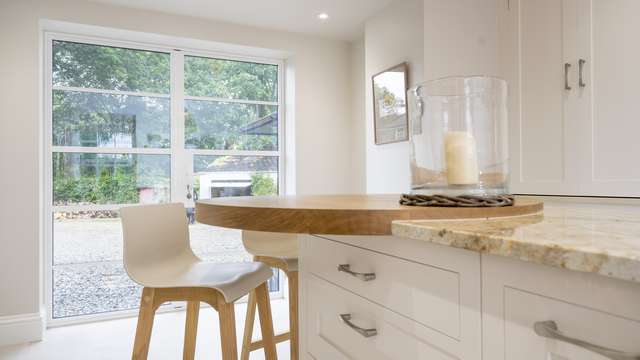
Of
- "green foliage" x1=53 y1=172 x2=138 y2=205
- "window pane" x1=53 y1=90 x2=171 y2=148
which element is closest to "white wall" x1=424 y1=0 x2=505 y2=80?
"window pane" x1=53 y1=90 x2=171 y2=148

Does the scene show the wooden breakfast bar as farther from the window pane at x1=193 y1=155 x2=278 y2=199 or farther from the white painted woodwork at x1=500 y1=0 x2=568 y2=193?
the window pane at x1=193 y1=155 x2=278 y2=199

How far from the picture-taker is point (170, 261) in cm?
176

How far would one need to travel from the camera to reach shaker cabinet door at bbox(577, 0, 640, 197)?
1.38m

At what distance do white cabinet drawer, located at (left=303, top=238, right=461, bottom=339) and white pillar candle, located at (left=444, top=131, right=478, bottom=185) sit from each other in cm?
22

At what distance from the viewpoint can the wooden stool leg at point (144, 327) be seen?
1.42 meters

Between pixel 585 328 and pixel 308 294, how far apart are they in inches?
28.1

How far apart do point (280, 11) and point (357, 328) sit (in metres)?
2.91

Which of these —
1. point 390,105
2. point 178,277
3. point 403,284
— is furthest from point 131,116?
point 403,284

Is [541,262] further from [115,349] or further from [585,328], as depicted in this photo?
[115,349]

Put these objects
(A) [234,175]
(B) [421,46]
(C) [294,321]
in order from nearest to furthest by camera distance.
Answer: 1. (C) [294,321]
2. (B) [421,46]
3. (A) [234,175]

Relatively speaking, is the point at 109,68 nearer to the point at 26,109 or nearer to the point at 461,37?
the point at 26,109

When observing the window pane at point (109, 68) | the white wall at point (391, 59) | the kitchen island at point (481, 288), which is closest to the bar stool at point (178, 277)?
the kitchen island at point (481, 288)

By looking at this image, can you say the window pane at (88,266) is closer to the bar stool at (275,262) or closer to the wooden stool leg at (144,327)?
the bar stool at (275,262)

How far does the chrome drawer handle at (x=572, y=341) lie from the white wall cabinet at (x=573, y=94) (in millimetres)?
1194
